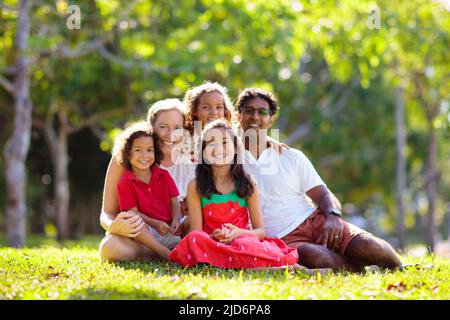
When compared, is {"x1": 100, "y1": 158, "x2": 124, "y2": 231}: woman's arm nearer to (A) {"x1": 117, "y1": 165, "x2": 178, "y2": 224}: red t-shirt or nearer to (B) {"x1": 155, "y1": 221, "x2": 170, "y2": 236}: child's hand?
(A) {"x1": 117, "y1": 165, "x2": 178, "y2": 224}: red t-shirt

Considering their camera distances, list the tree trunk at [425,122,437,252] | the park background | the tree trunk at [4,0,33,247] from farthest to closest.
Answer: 1. the tree trunk at [425,122,437,252]
2. the park background
3. the tree trunk at [4,0,33,247]

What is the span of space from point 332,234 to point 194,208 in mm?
1258

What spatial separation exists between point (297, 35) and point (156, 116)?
839 cm

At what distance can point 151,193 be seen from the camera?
672 centimetres

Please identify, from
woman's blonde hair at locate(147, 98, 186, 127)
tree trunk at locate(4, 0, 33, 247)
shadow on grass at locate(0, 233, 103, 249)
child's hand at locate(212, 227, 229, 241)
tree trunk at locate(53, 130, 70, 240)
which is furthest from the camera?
tree trunk at locate(53, 130, 70, 240)

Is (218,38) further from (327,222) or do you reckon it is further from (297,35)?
(327,222)

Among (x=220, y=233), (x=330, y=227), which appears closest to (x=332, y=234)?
(x=330, y=227)

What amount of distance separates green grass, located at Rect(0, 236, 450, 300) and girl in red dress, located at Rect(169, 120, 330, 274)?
18cm

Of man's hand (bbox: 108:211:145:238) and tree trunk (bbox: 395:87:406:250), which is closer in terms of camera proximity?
man's hand (bbox: 108:211:145:238)

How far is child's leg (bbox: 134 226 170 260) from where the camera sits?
20.9 ft

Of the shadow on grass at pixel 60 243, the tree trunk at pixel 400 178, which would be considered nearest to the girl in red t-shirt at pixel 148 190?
the shadow on grass at pixel 60 243

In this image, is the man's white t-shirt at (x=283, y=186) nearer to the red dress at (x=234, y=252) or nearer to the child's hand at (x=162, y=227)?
the red dress at (x=234, y=252)

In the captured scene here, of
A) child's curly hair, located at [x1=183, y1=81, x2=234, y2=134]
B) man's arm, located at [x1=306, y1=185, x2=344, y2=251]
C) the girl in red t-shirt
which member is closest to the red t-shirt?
the girl in red t-shirt

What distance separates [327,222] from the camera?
6.39m
